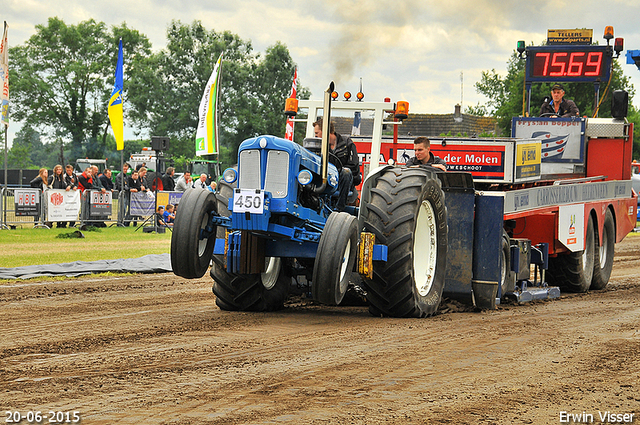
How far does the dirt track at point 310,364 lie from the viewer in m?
4.43

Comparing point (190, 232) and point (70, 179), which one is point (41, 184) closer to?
point (70, 179)

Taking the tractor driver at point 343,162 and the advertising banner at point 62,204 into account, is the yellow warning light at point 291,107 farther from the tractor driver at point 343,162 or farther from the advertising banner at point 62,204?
the advertising banner at point 62,204

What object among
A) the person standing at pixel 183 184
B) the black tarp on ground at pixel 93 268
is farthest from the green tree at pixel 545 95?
the black tarp on ground at pixel 93 268

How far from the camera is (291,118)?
32.1ft

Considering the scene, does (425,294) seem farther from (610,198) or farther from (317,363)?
(610,198)

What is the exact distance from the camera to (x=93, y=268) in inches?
496

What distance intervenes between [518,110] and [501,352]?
138 feet

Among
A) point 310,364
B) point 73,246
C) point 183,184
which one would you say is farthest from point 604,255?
point 183,184

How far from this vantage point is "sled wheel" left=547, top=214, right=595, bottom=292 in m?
11.8

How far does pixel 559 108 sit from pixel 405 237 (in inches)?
276

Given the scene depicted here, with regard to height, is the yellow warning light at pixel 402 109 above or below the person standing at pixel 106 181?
above

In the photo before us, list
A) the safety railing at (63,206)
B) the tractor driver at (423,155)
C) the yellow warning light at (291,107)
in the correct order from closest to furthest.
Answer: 1. the yellow warning light at (291,107)
2. the tractor driver at (423,155)
3. the safety railing at (63,206)

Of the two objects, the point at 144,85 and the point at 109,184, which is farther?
the point at 144,85

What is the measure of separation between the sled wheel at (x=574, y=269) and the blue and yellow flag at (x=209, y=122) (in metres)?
10.7
